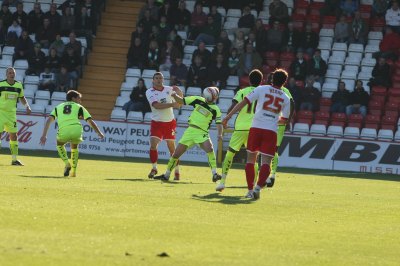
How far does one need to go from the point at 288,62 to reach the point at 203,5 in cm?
435

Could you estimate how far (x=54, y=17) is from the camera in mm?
37188

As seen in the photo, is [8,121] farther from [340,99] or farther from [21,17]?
[21,17]

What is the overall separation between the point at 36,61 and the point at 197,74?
5.54m

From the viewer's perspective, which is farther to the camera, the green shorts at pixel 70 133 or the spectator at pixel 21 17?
the spectator at pixel 21 17

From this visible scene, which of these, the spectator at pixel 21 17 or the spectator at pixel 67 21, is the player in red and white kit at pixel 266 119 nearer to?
the spectator at pixel 67 21

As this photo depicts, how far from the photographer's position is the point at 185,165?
29.6 meters

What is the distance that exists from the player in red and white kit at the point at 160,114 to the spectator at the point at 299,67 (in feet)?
39.6

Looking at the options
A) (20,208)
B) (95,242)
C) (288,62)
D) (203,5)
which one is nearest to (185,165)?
(288,62)

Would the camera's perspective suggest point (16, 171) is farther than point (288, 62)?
No

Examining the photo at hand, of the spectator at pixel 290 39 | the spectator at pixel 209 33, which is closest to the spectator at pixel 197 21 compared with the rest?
the spectator at pixel 209 33

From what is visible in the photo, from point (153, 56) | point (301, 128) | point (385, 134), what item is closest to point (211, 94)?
point (301, 128)

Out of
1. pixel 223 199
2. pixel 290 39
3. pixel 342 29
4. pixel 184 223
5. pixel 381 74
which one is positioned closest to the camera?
pixel 184 223

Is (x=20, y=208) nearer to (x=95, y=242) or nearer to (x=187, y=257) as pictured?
(x=95, y=242)

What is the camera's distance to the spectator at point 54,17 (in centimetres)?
3719
